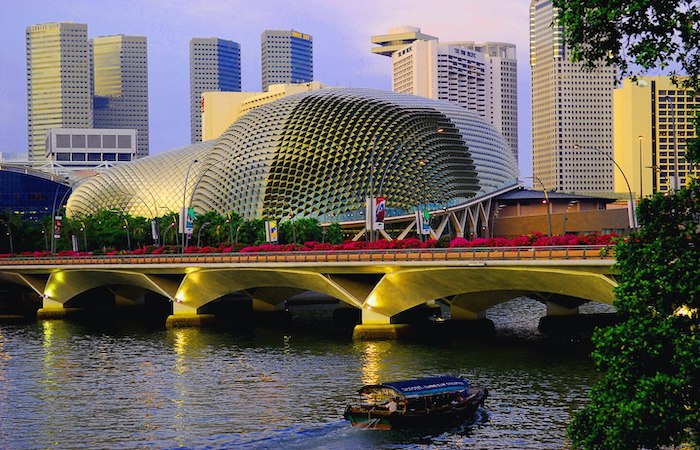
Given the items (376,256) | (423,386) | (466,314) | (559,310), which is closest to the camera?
(423,386)

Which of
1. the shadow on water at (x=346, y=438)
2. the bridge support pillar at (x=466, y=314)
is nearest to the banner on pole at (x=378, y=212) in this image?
the bridge support pillar at (x=466, y=314)

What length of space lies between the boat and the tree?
17.4 meters

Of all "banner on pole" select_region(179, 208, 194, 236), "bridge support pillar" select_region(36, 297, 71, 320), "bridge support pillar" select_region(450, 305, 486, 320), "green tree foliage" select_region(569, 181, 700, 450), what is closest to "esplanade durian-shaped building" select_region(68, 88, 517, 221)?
"bridge support pillar" select_region(36, 297, 71, 320)

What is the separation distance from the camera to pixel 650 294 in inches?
1000

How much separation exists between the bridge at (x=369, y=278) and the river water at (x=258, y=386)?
117 inches

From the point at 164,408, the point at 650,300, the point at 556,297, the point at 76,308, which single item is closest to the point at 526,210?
the point at 76,308

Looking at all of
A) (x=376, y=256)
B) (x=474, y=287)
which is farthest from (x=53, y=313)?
(x=474, y=287)

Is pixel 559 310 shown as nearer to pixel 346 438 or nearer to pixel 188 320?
pixel 188 320

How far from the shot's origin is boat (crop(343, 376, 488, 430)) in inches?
1700

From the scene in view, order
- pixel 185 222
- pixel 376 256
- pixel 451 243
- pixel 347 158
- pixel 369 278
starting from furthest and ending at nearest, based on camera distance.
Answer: pixel 347 158 → pixel 185 222 → pixel 369 278 → pixel 451 243 → pixel 376 256

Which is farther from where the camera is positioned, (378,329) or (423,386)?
(378,329)

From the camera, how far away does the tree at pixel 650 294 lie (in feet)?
80.1

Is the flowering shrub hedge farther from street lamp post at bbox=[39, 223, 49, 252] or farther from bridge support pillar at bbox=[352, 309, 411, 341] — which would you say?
street lamp post at bbox=[39, 223, 49, 252]

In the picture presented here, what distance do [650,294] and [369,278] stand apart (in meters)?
53.5
